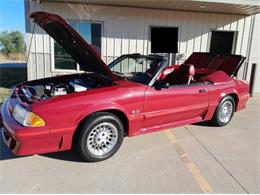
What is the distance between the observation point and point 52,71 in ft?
28.3

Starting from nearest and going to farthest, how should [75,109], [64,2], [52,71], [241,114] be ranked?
[75,109] → [241,114] → [64,2] → [52,71]

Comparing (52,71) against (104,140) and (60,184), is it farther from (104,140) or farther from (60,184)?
(60,184)

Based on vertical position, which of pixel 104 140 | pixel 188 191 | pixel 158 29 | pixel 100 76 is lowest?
pixel 188 191

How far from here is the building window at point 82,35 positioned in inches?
335

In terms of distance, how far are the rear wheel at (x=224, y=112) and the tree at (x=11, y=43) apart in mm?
27962

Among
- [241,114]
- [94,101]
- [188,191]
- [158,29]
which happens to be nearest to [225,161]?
[188,191]

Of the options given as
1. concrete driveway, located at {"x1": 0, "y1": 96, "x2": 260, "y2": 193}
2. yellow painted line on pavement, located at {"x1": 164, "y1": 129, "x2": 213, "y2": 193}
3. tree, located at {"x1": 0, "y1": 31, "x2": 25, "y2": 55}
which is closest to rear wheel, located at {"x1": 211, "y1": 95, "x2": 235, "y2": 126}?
concrete driveway, located at {"x1": 0, "y1": 96, "x2": 260, "y2": 193}

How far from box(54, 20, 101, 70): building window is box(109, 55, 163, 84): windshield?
12.6 ft

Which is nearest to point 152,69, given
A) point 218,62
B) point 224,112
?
point 224,112

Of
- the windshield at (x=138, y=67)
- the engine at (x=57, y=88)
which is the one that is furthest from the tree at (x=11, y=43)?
the engine at (x=57, y=88)

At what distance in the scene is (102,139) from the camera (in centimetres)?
374

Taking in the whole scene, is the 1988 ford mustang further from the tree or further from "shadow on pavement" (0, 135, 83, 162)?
the tree

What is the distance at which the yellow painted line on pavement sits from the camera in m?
3.20

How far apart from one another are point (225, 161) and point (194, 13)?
623 centimetres
